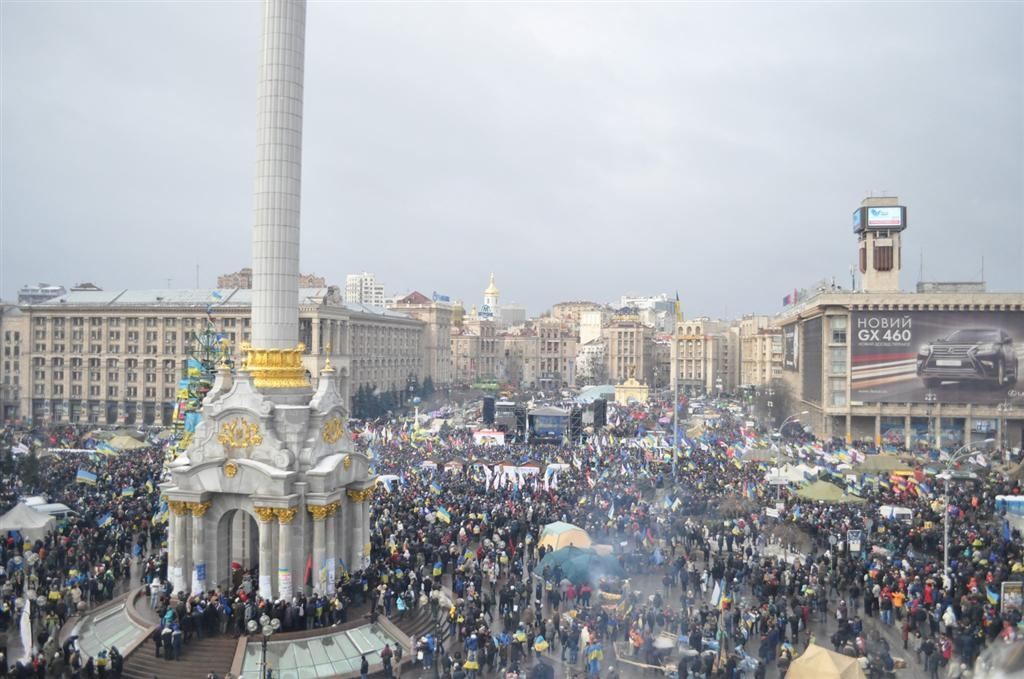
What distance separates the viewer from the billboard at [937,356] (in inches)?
2359

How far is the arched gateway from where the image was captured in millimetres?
21250

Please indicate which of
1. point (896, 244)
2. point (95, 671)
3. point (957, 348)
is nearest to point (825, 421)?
point (957, 348)

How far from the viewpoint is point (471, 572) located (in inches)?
986

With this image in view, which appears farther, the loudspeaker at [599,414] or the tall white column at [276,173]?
the loudspeaker at [599,414]

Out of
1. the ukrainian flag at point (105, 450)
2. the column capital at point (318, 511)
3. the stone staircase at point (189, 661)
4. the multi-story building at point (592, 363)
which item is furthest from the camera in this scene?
the multi-story building at point (592, 363)

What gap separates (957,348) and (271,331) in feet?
175

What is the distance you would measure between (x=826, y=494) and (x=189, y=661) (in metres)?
22.9

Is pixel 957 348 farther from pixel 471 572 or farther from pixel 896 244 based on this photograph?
pixel 471 572

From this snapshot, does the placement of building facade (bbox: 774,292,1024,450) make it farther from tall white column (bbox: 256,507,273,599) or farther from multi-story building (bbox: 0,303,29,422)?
multi-story building (bbox: 0,303,29,422)

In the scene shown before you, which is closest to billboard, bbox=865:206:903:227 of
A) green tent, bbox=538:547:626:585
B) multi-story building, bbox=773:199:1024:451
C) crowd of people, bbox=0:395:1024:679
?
multi-story building, bbox=773:199:1024:451

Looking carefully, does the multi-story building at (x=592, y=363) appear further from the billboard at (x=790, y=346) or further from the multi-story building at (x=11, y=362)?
the multi-story building at (x=11, y=362)

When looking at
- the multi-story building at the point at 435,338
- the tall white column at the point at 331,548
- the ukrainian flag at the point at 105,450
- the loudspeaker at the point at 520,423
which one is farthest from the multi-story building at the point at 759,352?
the tall white column at the point at 331,548

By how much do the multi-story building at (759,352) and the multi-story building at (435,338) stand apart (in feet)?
150

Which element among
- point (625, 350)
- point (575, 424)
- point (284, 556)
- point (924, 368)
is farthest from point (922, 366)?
point (625, 350)
